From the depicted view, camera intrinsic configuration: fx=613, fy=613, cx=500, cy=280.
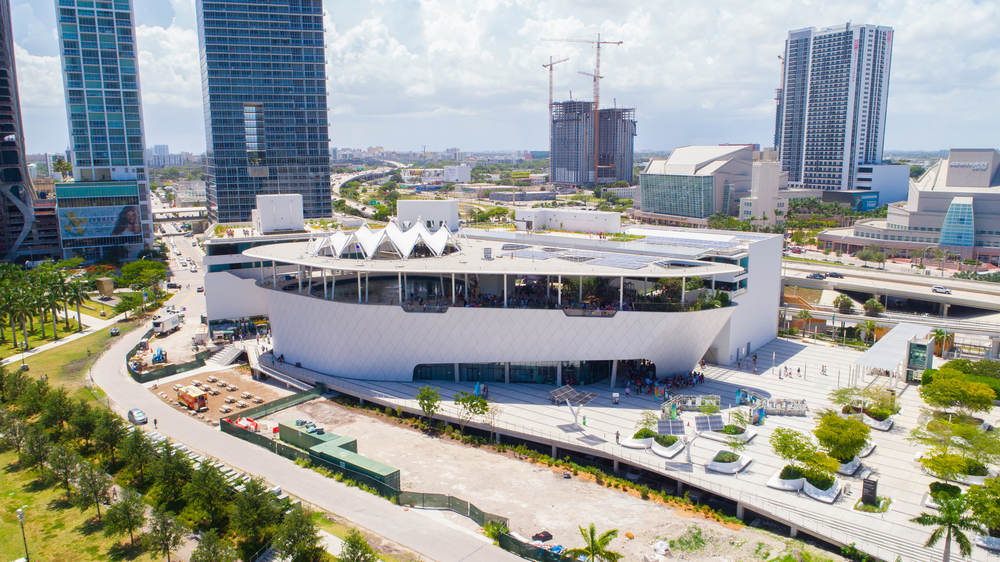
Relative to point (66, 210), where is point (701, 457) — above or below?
below

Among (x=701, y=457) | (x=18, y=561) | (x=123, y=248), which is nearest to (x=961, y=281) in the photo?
(x=701, y=457)

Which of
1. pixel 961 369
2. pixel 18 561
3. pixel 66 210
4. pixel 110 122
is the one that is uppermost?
pixel 110 122

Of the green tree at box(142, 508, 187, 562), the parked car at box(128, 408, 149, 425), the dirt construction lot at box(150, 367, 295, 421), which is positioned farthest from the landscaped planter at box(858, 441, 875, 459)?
the parked car at box(128, 408, 149, 425)

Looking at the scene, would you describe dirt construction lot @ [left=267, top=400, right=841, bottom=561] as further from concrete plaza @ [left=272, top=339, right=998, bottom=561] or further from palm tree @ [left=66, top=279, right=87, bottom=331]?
palm tree @ [left=66, top=279, right=87, bottom=331]

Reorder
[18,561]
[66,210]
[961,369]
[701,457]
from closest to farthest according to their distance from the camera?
[18,561] → [701,457] → [961,369] → [66,210]

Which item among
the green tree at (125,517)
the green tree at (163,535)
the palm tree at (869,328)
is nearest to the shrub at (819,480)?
the green tree at (163,535)

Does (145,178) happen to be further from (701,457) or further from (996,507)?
(996,507)

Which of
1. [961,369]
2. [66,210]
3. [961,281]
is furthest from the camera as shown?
[66,210]

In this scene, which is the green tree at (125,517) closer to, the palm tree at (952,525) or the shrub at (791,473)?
the shrub at (791,473)
